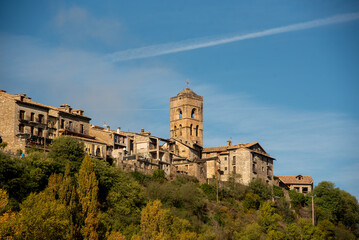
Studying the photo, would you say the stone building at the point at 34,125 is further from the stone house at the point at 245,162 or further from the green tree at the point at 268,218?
the stone house at the point at 245,162

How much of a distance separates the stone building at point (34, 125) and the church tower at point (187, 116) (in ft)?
108

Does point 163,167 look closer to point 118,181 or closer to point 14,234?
point 118,181

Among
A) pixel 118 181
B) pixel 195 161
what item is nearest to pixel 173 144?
pixel 195 161

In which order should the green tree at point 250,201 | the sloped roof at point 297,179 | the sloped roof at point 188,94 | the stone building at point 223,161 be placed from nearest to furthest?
the green tree at point 250,201 → the stone building at point 223,161 → the sloped roof at point 297,179 → the sloped roof at point 188,94

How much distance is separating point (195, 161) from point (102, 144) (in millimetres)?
18793

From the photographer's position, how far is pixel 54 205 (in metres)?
54.9

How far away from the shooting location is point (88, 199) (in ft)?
198

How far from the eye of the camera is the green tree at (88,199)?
5788 cm

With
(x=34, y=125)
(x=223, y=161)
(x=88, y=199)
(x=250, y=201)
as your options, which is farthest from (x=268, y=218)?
(x=34, y=125)

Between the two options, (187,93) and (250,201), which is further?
(187,93)

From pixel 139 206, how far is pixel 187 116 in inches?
1667

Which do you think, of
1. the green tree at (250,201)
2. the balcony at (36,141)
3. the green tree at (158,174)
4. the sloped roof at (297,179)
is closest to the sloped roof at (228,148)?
the green tree at (250,201)

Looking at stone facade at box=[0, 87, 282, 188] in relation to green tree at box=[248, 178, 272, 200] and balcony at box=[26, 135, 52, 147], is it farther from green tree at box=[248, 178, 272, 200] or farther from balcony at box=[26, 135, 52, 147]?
green tree at box=[248, 178, 272, 200]

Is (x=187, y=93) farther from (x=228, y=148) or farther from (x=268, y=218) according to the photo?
(x=268, y=218)
